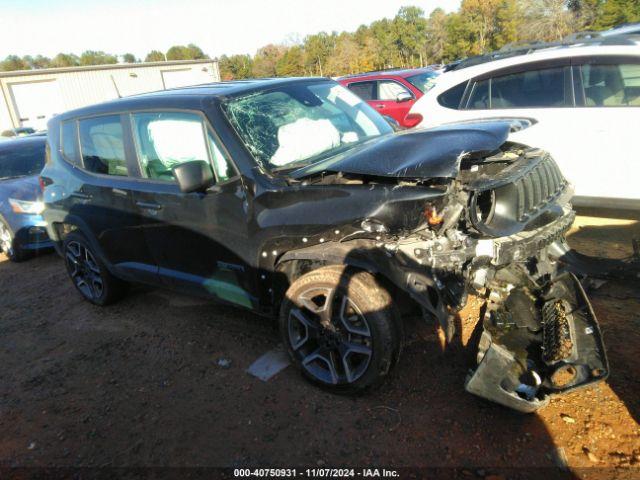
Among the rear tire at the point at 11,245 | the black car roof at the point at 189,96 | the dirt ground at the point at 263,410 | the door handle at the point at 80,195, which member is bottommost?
the dirt ground at the point at 263,410

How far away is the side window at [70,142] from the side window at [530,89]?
448cm

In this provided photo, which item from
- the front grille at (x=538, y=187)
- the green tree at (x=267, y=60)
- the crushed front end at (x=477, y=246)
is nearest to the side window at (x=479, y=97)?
the front grille at (x=538, y=187)

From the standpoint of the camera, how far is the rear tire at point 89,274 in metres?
4.46

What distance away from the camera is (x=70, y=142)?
433 centimetres

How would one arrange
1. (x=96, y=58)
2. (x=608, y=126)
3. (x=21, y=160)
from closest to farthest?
(x=608, y=126) < (x=21, y=160) < (x=96, y=58)

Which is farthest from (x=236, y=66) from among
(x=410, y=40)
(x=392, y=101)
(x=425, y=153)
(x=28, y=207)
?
(x=425, y=153)

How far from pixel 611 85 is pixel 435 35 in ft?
123

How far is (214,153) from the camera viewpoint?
10.4 ft

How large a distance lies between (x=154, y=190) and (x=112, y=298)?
5.71 ft

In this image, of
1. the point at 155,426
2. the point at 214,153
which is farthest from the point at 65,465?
the point at 214,153

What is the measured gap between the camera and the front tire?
2.65 metres

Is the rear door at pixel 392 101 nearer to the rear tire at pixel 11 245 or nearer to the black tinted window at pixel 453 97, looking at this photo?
the black tinted window at pixel 453 97

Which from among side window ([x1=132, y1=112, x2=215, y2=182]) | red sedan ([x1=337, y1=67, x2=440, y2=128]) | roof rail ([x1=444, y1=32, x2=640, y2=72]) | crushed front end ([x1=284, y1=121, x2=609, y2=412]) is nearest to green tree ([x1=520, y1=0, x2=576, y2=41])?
red sedan ([x1=337, y1=67, x2=440, y2=128])

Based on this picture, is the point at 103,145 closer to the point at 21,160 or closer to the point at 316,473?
the point at 316,473
